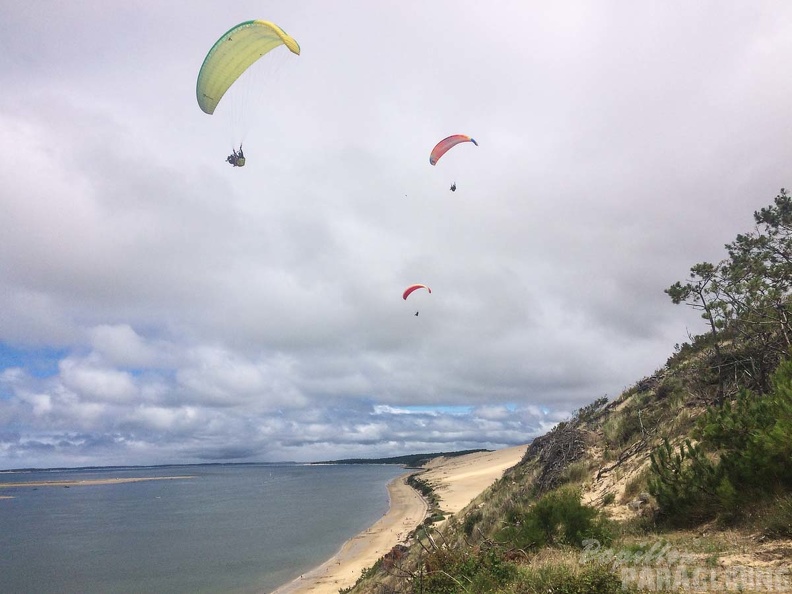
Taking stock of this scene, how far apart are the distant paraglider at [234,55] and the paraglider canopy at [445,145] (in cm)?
1228

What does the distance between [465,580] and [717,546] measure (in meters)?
4.02

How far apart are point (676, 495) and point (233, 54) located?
1979cm

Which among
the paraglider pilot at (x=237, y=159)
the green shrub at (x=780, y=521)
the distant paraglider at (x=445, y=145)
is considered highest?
the distant paraglider at (x=445, y=145)

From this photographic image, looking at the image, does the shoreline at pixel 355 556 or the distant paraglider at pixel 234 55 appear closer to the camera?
the distant paraglider at pixel 234 55

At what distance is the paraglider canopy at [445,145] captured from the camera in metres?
28.5

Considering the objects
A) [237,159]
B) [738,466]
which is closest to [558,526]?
[738,466]

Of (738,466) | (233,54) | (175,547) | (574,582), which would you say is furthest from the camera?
(175,547)

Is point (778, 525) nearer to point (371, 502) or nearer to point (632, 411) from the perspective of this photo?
point (632, 411)

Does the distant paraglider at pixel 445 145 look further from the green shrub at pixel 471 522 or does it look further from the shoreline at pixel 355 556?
the shoreline at pixel 355 556

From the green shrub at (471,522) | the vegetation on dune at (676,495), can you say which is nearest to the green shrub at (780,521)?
the vegetation on dune at (676,495)

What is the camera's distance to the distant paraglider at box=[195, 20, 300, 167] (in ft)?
56.4

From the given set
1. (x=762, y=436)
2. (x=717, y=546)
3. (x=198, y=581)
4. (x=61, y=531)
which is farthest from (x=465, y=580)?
(x=61, y=531)

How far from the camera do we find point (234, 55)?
60.2 feet

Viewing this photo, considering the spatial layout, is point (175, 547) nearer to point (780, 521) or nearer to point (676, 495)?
point (676, 495)
